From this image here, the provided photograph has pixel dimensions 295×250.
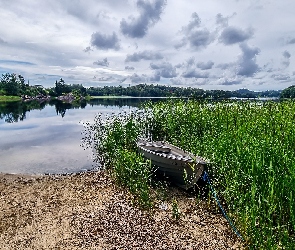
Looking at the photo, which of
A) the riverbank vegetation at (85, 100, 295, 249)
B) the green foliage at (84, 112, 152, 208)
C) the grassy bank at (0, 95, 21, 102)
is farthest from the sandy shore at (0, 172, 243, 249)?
the grassy bank at (0, 95, 21, 102)

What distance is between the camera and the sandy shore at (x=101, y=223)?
6.91 m

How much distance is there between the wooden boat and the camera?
30.3 feet

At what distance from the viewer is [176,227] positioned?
25.0 ft

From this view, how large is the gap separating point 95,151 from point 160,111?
5.36 metres

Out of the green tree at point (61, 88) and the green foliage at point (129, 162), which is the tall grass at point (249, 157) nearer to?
the green foliage at point (129, 162)

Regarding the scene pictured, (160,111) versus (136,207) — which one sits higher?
(160,111)

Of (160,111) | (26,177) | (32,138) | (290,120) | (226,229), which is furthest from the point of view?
(32,138)

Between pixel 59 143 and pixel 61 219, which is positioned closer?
pixel 61 219

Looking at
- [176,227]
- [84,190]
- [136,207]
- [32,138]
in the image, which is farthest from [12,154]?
[176,227]

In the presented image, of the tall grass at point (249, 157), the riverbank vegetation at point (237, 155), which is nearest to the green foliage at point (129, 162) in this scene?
the riverbank vegetation at point (237, 155)

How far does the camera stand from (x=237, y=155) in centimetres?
804

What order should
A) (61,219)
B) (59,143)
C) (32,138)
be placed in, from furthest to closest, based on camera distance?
(32,138)
(59,143)
(61,219)

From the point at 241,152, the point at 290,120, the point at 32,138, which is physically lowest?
the point at 32,138

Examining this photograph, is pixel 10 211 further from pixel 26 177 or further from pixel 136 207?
pixel 26 177
